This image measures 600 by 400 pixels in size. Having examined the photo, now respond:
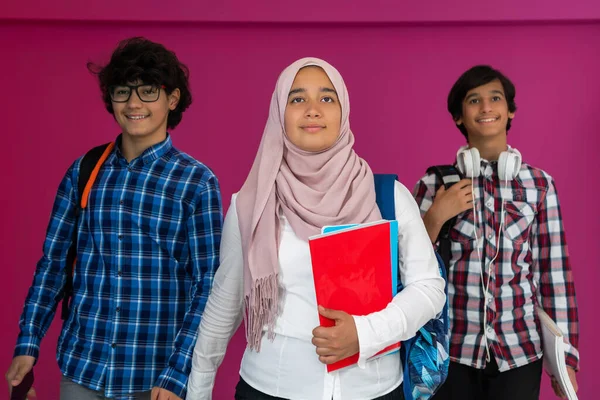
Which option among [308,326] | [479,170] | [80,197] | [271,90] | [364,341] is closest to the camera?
[364,341]

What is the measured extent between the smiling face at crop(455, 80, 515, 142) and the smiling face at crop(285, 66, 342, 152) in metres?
0.84

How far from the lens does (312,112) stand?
1.74 m

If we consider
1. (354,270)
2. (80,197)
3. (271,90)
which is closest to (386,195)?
(354,270)

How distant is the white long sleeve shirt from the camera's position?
5.14 feet

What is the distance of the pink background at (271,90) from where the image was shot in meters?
3.32

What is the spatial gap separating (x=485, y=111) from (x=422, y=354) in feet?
3.63

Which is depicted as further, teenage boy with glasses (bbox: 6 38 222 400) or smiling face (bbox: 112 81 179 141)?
smiling face (bbox: 112 81 179 141)

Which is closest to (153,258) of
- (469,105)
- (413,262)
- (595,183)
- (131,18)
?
(413,262)

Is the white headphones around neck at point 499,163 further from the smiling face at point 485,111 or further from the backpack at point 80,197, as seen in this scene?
the backpack at point 80,197

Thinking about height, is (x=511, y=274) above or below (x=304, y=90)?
below

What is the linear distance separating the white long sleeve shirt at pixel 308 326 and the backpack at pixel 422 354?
1.0 inches

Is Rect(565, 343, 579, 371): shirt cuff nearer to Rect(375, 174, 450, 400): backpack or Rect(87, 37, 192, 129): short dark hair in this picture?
Rect(375, 174, 450, 400): backpack

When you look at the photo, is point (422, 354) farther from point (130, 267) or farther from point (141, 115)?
point (141, 115)

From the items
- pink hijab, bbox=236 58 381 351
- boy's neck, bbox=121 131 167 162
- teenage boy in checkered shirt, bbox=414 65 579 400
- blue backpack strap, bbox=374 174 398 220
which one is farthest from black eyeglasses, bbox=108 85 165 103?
teenage boy in checkered shirt, bbox=414 65 579 400
